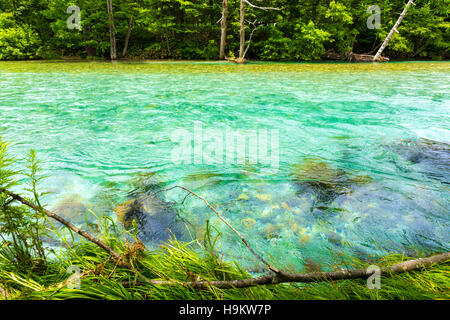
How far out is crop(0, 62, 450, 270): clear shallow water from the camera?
8.09ft

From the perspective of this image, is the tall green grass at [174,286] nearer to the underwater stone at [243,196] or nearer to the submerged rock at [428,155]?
the underwater stone at [243,196]

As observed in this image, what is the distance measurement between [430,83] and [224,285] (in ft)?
43.4

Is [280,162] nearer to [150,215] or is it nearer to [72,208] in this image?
[150,215]

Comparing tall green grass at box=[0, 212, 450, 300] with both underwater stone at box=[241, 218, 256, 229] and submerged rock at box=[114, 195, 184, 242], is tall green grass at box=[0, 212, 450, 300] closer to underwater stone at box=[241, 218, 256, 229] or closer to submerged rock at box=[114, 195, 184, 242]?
submerged rock at box=[114, 195, 184, 242]

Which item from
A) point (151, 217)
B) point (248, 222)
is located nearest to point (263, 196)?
point (248, 222)

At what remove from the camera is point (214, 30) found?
80.3 ft

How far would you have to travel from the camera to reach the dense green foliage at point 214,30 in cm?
2048

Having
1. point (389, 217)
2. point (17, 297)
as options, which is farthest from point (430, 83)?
point (17, 297)

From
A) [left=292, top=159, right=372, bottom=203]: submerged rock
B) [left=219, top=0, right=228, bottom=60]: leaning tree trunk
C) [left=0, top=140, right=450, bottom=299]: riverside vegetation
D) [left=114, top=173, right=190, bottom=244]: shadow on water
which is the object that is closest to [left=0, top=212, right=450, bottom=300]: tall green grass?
[left=0, top=140, right=450, bottom=299]: riverside vegetation

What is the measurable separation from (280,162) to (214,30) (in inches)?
952

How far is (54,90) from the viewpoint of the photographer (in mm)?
9195

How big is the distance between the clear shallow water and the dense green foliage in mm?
14813

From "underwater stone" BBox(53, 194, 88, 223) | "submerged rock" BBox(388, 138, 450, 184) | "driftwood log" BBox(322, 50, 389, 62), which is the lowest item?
"underwater stone" BBox(53, 194, 88, 223)

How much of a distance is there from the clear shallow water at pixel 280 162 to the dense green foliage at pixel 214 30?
14.8m
